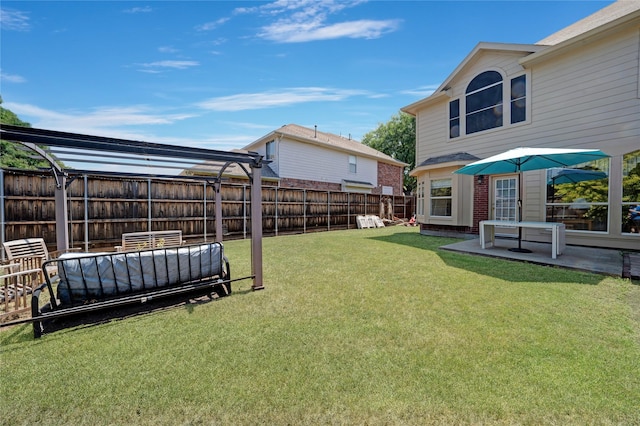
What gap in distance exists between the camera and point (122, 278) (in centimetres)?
371

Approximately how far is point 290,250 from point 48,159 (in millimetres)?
5841

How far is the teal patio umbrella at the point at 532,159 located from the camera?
20.1 ft

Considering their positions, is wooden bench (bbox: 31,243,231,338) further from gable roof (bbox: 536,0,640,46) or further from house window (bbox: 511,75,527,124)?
gable roof (bbox: 536,0,640,46)

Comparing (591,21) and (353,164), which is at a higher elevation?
(591,21)

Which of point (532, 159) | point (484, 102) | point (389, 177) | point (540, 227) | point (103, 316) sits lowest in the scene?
Result: point (103, 316)

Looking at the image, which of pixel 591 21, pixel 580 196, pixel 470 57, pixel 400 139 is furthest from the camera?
pixel 400 139

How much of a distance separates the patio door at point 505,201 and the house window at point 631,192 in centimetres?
251

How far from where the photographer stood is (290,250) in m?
8.49

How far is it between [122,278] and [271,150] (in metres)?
15.2

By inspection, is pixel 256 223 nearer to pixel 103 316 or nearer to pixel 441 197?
pixel 103 316

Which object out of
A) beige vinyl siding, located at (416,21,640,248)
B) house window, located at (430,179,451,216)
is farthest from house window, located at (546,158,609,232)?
house window, located at (430,179,451,216)

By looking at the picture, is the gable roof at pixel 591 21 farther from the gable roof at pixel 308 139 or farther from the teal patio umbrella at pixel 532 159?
the gable roof at pixel 308 139

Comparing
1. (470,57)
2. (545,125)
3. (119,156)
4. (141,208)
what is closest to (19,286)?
(119,156)

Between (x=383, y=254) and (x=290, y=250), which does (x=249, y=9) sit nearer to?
(x=290, y=250)
